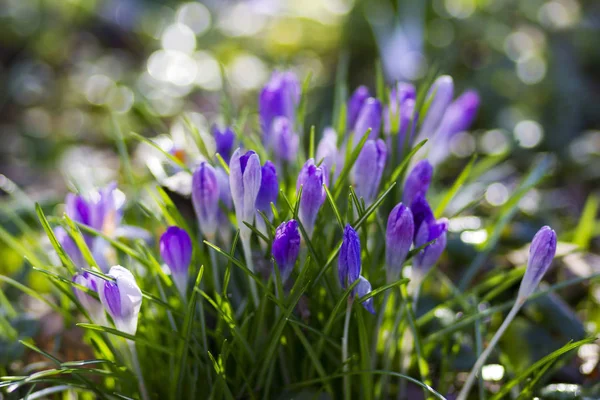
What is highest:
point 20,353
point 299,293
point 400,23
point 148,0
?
point 148,0

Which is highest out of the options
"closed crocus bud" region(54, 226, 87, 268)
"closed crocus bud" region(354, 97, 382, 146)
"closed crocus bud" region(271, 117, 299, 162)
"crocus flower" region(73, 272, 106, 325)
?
"closed crocus bud" region(354, 97, 382, 146)

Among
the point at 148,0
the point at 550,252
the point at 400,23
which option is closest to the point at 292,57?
the point at 400,23

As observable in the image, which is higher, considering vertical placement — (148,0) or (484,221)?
(148,0)

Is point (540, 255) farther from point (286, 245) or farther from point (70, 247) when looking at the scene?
point (70, 247)

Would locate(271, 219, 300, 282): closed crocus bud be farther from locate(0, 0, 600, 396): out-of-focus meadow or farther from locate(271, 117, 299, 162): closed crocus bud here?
locate(0, 0, 600, 396): out-of-focus meadow

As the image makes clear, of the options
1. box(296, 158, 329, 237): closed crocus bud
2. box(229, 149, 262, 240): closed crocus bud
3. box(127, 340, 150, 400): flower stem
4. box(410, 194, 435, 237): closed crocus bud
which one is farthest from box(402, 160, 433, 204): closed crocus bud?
box(127, 340, 150, 400): flower stem

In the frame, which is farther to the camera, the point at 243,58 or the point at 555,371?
the point at 243,58

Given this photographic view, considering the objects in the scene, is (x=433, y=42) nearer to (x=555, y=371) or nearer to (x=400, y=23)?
(x=400, y=23)
